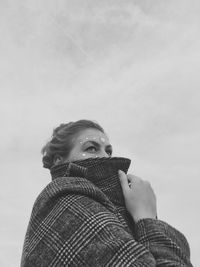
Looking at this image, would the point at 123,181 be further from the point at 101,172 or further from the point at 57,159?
the point at 57,159

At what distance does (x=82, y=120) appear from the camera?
528cm

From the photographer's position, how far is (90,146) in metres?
4.82

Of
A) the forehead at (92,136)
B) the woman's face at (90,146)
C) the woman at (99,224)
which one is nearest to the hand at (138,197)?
the woman at (99,224)

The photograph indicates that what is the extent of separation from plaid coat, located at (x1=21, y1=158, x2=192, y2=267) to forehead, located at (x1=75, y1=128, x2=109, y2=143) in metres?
1.26

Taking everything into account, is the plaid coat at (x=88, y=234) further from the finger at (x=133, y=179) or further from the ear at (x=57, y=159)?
the ear at (x=57, y=159)

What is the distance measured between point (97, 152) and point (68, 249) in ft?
6.21

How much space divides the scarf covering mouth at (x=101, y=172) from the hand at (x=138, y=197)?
0.06 m

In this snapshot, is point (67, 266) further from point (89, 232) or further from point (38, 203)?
point (38, 203)

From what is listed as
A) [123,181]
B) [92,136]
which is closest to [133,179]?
[123,181]

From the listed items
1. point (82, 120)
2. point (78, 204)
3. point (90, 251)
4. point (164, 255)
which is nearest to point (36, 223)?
point (78, 204)

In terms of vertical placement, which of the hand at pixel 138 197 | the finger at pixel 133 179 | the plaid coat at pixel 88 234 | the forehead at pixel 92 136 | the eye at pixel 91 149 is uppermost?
the forehead at pixel 92 136

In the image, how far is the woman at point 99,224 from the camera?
2869 mm

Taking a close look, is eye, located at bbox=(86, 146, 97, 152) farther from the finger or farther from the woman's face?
the finger

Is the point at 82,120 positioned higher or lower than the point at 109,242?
higher
